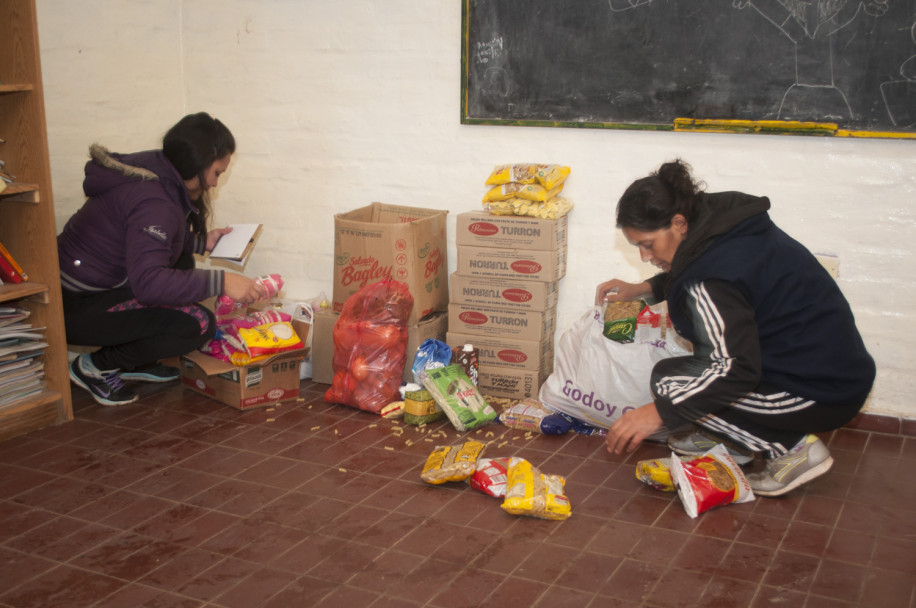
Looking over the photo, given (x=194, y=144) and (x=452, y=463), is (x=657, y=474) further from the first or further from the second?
(x=194, y=144)

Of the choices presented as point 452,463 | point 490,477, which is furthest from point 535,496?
point 452,463

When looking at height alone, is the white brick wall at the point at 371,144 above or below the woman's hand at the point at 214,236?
above

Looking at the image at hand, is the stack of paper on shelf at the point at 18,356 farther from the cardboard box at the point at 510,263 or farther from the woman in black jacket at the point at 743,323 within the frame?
the woman in black jacket at the point at 743,323

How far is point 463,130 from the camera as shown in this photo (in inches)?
173

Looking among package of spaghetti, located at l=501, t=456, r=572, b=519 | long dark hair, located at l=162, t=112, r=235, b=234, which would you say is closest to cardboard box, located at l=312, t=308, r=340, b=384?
long dark hair, located at l=162, t=112, r=235, b=234

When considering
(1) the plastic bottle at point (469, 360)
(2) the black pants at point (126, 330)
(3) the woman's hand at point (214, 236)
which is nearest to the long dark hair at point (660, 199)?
(1) the plastic bottle at point (469, 360)

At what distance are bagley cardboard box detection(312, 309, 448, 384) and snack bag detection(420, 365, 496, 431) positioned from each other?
390 millimetres

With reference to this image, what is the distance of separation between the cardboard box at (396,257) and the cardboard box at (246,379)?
1.49 feet

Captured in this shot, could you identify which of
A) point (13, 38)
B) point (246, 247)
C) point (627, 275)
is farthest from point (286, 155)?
point (627, 275)

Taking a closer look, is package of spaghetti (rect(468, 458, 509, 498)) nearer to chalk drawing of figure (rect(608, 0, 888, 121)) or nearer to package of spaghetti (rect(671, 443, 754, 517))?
package of spaghetti (rect(671, 443, 754, 517))

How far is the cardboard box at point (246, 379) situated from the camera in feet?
12.8

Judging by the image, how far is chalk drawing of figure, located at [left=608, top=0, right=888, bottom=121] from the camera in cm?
356

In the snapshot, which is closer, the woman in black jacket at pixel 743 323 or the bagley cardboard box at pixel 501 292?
the woman in black jacket at pixel 743 323

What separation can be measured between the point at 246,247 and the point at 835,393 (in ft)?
8.87
